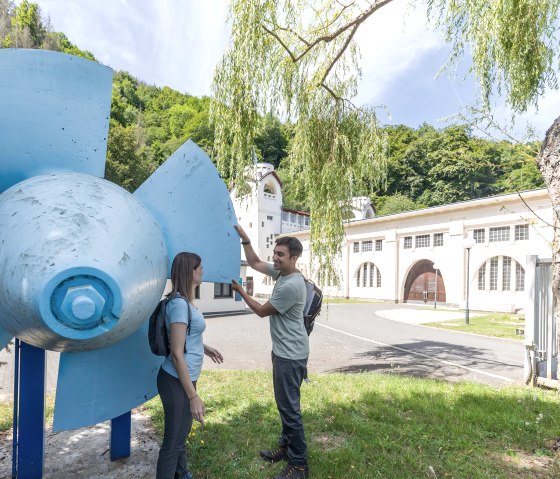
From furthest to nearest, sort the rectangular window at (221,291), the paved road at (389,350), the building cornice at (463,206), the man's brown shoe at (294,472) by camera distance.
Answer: the building cornice at (463,206), the rectangular window at (221,291), the paved road at (389,350), the man's brown shoe at (294,472)

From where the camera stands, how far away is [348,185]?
664 centimetres

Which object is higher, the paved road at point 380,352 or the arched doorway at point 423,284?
the arched doorway at point 423,284

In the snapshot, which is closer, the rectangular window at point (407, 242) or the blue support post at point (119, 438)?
the blue support post at point (119, 438)

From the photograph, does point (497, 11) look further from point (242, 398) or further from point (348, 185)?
point (242, 398)

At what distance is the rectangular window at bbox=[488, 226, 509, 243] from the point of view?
2030 centimetres

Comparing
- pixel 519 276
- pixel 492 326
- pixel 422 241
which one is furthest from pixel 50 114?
pixel 422 241

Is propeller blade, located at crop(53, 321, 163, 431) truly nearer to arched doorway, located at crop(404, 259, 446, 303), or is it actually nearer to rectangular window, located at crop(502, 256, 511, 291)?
rectangular window, located at crop(502, 256, 511, 291)

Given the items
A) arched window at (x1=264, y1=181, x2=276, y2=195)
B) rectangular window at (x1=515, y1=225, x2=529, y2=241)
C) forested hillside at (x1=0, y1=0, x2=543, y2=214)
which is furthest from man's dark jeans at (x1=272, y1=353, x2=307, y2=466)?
arched window at (x1=264, y1=181, x2=276, y2=195)

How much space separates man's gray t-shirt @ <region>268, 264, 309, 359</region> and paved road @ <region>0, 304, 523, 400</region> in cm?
441

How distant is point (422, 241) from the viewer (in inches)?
964

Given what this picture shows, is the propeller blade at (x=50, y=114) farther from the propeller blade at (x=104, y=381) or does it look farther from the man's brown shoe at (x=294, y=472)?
the man's brown shoe at (x=294, y=472)

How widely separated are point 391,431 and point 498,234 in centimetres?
2004

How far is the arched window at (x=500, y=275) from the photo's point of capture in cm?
1958

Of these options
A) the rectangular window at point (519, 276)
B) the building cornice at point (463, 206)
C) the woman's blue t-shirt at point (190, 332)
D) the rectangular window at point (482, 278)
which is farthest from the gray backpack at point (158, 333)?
the rectangular window at point (482, 278)
